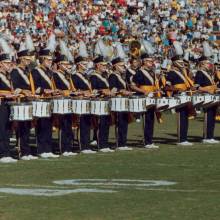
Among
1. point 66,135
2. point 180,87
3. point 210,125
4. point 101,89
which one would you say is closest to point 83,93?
point 101,89

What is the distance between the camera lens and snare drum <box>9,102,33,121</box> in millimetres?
18781

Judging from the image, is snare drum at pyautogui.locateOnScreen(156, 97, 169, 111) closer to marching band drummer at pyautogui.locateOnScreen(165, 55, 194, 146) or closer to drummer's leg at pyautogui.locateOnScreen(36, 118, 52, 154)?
marching band drummer at pyautogui.locateOnScreen(165, 55, 194, 146)

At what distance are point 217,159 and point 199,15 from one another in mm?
31671

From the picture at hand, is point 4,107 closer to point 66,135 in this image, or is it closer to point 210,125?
point 66,135

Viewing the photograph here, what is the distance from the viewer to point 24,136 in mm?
19750

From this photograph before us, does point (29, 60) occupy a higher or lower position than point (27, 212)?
higher

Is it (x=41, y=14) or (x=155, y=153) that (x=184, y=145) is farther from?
(x=41, y=14)

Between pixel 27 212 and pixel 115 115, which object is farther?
pixel 115 115

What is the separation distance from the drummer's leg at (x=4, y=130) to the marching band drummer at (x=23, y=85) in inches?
16.3

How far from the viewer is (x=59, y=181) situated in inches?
624

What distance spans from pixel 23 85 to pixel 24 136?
2.99 ft

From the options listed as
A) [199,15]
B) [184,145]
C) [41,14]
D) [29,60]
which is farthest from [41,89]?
[199,15]

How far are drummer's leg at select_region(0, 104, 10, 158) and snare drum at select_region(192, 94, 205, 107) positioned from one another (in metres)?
5.24

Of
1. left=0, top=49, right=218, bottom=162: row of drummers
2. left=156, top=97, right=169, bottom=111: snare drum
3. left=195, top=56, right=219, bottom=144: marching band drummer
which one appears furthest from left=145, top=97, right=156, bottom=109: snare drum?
left=195, top=56, right=219, bottom=144: marching band drummer
